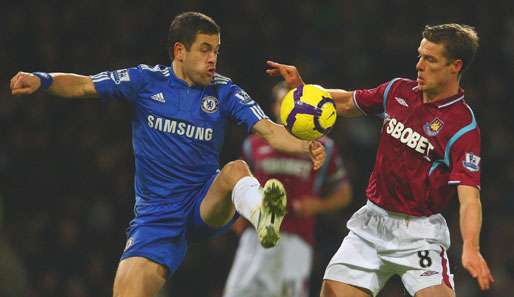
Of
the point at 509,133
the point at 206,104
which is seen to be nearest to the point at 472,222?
the point at 206,104

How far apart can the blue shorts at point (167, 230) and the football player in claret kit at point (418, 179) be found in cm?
90

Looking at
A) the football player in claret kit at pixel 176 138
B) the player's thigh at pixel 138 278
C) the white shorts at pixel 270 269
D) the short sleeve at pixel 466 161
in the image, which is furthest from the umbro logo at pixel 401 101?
the white shorts at pixel 270 269

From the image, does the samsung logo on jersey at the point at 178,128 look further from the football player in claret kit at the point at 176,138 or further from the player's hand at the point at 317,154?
the player's hand at the point at 317,154

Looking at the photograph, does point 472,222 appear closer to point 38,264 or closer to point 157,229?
point 157,229

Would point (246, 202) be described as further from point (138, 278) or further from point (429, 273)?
point (429, 273)

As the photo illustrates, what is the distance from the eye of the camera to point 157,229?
6117 millimetres

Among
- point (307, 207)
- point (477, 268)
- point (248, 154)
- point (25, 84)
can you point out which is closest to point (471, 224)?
point (477, 268)

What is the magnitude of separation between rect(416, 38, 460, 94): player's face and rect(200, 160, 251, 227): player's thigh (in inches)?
45.6

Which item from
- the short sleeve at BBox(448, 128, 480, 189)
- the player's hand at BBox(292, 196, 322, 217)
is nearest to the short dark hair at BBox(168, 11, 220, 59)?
the short sleeve at BBox(448, 128, 480, 189)

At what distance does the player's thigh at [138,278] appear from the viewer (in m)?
5.90

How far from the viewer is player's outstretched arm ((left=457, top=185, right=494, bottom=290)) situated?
4.91m

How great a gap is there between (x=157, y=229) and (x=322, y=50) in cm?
671

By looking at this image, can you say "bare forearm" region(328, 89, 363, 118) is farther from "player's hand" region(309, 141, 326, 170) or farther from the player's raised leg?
the player's raised leg

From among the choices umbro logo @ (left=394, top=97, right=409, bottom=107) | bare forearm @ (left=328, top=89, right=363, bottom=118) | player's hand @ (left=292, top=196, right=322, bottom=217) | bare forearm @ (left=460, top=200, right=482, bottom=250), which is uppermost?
umbro logo @ (left=394, top=97, right=409, bottom=107)
